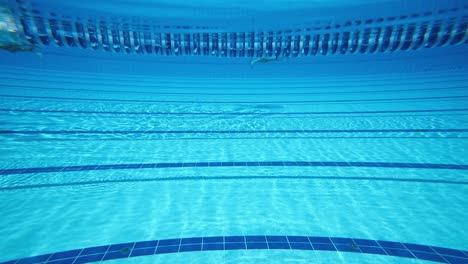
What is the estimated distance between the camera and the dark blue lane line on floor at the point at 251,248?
2.05 meters

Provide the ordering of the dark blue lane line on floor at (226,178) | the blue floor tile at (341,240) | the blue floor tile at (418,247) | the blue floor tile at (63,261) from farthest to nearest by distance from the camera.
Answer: the dark blue lane line on floor at (226,178)
the blue floor tile at (341,240)
the blue floor tile at (418,247)
the blue floor tile at (63,261)

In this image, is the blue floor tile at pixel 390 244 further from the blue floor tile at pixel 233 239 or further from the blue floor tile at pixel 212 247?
the blue floor tile at pixel 212 247

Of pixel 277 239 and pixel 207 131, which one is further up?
pixel 207 131

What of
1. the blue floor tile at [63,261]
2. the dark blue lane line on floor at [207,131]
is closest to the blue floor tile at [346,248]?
the blue floor tile at [63,261]

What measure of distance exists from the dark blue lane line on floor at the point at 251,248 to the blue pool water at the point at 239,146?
0.01 meters

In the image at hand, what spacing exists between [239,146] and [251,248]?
2.47 meters

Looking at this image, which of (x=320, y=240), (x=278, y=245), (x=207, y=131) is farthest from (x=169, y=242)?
(x=207, y=131)

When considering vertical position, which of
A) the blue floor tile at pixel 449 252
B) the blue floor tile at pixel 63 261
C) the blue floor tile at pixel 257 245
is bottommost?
the blue floor tile at pixel 63 261

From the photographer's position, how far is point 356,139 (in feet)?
15.5

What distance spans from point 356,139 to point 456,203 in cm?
206

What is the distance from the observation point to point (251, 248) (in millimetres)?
2172

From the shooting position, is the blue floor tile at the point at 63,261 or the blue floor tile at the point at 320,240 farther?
the blue floor tile at the point at 320,240

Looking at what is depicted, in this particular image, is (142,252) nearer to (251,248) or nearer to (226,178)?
(251,248)

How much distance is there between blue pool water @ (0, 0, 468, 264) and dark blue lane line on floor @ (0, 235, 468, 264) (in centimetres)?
1
